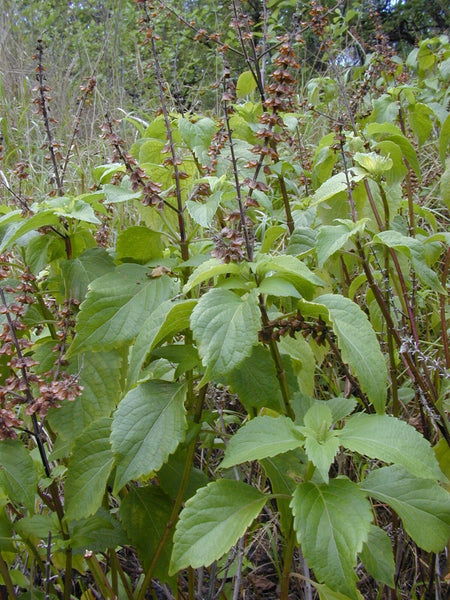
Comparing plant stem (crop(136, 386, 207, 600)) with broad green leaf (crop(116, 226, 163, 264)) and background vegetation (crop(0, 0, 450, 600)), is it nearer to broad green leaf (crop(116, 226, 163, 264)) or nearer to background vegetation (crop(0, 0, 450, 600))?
background vegetation (crop(0, 0, 450, 600))

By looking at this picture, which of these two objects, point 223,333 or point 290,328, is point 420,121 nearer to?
point 290,328

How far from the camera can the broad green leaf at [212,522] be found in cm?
87

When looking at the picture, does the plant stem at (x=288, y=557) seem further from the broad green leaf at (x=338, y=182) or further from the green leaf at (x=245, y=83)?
the green leaf at (x=245, y=83)

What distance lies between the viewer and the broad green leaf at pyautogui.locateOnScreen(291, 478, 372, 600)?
798 millimetres

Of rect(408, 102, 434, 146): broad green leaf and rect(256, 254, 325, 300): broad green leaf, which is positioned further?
rect(408, 102, 434, 146): broad green leaf

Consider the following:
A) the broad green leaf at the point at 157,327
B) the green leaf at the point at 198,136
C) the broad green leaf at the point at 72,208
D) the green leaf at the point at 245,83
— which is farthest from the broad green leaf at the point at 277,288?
the green leaf at the point at 245,83

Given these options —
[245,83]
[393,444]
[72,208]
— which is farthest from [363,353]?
[245,83]

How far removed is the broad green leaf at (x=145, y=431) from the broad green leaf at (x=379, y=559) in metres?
0.38

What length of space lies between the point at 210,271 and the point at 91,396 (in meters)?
0.40

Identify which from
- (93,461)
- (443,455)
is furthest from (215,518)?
(443,455)

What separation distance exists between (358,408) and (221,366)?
1119 mm

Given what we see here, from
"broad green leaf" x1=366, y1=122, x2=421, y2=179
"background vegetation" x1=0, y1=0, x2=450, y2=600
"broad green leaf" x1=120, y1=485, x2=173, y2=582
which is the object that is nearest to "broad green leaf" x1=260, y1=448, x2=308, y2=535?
"background vegetation" x1=0, y1=0, x2=450, y2=600

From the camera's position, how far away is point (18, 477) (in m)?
1.02

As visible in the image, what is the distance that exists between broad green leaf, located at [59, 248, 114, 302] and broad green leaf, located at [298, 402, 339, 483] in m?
0.49
